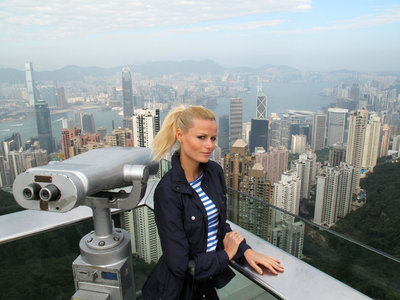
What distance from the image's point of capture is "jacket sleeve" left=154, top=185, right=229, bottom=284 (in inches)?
30.8

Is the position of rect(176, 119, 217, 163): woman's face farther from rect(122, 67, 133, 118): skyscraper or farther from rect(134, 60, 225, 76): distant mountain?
rect(134, 60, 225, 76): distant mountain

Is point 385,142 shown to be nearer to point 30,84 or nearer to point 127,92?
point 127,92

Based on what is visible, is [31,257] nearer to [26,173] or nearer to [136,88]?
[26,173]

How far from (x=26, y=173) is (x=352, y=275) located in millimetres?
909

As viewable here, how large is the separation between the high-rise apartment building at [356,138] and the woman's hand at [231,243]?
868 inches

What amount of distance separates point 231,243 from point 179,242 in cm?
18

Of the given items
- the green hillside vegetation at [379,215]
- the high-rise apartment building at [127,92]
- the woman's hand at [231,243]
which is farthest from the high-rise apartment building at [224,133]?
the woman's hand at [231,243]

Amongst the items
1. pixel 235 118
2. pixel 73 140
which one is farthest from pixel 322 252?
pixel 235 118

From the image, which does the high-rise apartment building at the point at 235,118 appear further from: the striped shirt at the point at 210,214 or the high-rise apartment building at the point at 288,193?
the striped shirt at the point at 210,214

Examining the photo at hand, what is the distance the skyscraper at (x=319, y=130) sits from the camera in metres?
27.7

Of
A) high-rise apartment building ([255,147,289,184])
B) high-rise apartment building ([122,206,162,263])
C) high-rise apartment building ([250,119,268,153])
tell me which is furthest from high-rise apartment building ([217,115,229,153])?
high-rise apartment building ([122,206,162,263])

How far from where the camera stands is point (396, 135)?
950 inches

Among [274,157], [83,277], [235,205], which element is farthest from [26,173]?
[274,157]

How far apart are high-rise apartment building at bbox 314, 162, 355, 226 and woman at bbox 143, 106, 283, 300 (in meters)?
16.6
